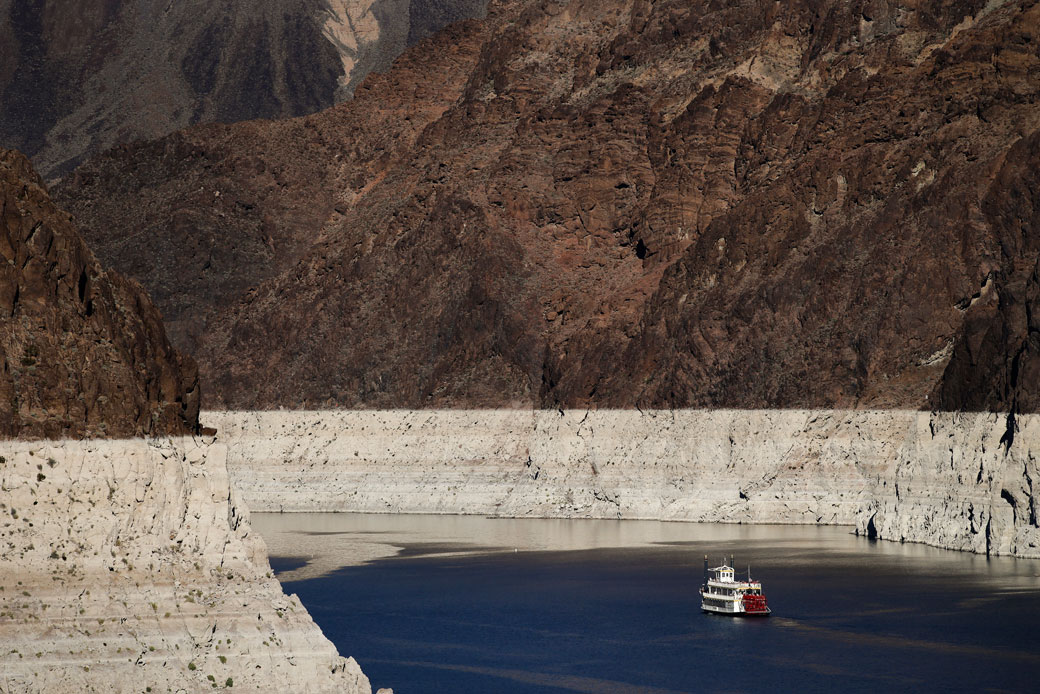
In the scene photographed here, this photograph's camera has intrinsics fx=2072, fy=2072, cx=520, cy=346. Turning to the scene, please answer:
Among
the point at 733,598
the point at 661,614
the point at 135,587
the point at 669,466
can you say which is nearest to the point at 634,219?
the point at 669,466

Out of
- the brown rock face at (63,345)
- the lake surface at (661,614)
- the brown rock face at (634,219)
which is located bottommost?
the lake surface at (661,614)

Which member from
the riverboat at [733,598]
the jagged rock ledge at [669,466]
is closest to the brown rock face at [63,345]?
the riverboat at [733,598]

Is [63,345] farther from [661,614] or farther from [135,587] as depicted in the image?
[661,614]

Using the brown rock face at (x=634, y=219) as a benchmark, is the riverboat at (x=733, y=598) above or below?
below

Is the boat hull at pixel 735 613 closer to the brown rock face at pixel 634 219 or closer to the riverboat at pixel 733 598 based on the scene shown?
the riverboat at pixel 733 598

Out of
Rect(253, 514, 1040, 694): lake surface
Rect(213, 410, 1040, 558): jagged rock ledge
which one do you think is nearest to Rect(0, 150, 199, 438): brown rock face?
Rect(253, 514, 1040, 694): lake surface

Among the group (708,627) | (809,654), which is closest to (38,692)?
(809,654)
